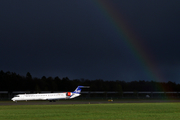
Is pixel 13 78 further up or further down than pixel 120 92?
further up

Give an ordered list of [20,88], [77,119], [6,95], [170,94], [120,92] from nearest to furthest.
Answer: [77,119] < [6,95] < [20,88] < [120,92] < [170,94]

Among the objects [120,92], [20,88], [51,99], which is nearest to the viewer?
[51,99]

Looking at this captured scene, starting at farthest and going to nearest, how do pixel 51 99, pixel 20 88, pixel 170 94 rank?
pixel 170 94, pixel 20 88, pixel 51 99

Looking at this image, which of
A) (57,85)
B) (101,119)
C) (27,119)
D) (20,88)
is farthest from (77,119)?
(57,85)

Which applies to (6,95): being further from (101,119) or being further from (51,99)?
(101,119)

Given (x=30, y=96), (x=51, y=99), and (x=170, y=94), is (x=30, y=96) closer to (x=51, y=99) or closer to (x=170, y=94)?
(x=51, y=99)

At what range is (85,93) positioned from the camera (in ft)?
529

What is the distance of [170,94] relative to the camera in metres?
182

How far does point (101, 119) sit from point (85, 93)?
5236 inches

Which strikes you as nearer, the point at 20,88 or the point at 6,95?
the point at 6,95

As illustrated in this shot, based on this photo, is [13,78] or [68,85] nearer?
[13,78]

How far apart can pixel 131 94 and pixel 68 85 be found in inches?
1606

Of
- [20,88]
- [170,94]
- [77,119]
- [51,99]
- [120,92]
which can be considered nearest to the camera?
[77,119]

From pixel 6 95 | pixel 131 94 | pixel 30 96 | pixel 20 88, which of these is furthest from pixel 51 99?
pixel 131 94
